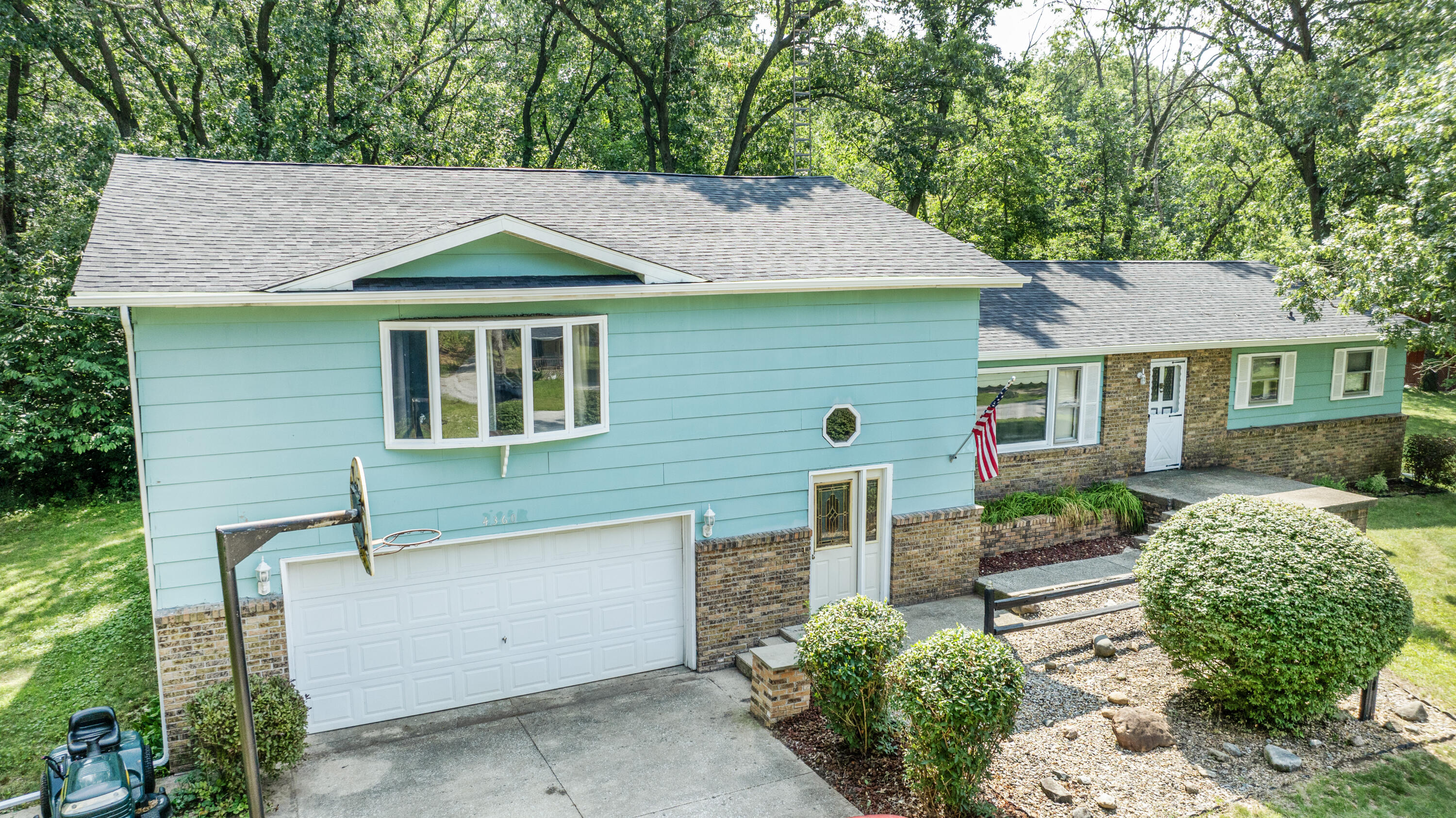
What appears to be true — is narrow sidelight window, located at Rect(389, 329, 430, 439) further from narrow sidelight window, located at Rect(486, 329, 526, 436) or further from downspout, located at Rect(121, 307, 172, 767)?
downspout, located at Rect(121, 307, 172, 767)

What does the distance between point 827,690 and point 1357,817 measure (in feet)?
14.6

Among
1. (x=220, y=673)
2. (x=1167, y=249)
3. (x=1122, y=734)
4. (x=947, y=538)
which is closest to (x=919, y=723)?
(x=1122, y=734)

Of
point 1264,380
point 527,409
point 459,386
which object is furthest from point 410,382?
point 1264,380

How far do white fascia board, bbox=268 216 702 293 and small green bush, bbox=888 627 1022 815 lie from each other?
4.69 meters

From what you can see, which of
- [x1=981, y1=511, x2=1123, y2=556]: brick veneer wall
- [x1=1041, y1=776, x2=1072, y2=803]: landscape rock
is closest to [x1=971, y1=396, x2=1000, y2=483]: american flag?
[x1=981, y1=511, x2=1123, y2=556]: brick veneer wall

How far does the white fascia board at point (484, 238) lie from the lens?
7695 mm

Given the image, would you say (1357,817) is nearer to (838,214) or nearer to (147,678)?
(838,214)

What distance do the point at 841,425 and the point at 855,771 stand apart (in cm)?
421

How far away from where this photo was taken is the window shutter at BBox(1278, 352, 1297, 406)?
17.2 metres

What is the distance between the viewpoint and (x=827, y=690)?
7762 mm

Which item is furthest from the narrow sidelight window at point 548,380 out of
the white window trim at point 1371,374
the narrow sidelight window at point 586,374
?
the white window trim at point 1371,374

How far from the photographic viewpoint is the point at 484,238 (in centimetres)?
849

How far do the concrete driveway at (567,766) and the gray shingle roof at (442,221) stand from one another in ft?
15.0

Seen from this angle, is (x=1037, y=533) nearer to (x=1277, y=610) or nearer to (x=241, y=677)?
(x=1277, y=610)
